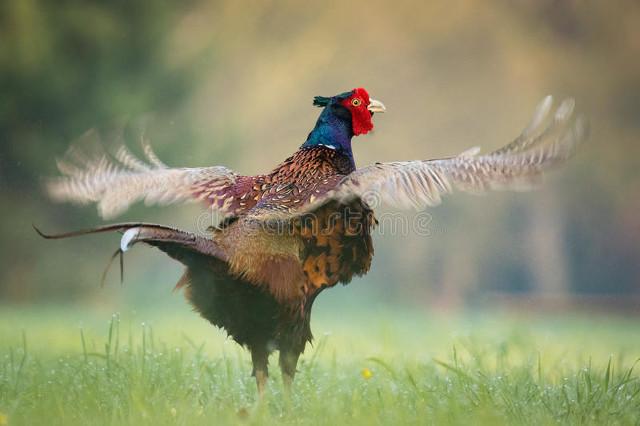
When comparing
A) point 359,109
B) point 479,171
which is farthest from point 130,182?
point 479,171

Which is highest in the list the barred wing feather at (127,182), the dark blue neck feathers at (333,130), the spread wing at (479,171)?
the dark blue neck feathers at (333,130)

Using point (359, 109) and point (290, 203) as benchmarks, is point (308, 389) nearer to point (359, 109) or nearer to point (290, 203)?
point (290, 203)

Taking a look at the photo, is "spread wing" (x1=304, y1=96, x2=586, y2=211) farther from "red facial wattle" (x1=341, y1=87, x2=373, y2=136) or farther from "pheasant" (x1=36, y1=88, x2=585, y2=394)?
"red facial wattle" (x1=341, y1=87, x2=373, y2=136)

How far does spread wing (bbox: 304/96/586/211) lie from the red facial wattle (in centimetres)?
82

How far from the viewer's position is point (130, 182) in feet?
13.4

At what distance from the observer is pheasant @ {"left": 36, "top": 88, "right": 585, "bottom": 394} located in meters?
3.20

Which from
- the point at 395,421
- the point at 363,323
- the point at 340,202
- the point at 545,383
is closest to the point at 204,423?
the point at 395,421

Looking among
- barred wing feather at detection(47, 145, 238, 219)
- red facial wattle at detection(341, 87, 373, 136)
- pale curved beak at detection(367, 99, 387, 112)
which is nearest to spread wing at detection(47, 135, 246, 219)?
barred wing feather at detection(47, 145, 238, 219)

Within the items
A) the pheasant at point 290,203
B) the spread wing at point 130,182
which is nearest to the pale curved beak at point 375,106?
the pheasant at point 290,203

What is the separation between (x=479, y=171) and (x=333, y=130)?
1054 millimetres

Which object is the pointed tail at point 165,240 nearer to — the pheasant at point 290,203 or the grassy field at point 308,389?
the pheasant at point 290,203

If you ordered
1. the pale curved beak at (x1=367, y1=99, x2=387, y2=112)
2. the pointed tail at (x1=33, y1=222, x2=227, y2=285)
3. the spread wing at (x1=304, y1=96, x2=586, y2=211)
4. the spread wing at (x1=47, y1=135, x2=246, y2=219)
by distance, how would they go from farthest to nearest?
the pale curved beak at (x1=367, y1=99, x2=387, y2=112), the spread wing at (x1=47, y1=135, x2=246, y2=219), the spread wing at (x1=304, y1=96, x2=586, y2=211), the pointed tail at (x1=33, y1=222, x2=227, y2=285)

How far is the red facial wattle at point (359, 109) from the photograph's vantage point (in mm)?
→ 4055

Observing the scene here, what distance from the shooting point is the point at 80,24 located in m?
9.80
